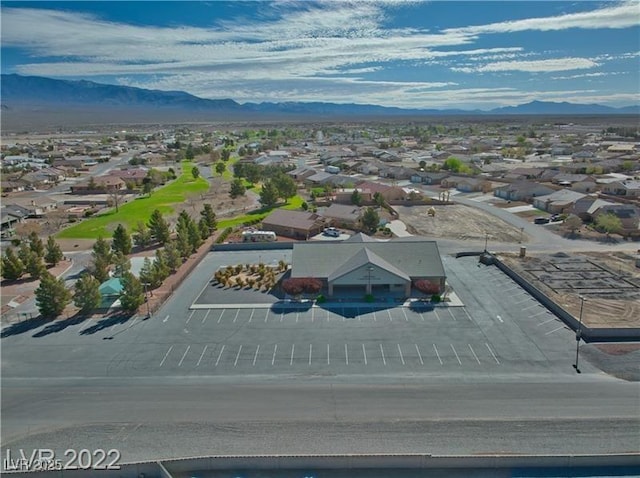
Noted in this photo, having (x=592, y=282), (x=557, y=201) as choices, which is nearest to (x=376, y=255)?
(x=592, y=282)

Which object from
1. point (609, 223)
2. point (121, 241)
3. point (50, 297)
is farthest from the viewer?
point (609, 223)

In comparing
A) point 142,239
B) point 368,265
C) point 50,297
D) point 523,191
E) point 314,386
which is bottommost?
point 314,386

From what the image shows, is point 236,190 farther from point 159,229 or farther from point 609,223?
point 609,223

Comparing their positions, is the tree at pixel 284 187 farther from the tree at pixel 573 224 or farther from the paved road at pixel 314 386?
the paved road at pixel 314 386

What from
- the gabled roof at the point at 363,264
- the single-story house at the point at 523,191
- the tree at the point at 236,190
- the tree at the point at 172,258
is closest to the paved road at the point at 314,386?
the gabled roof at the point at 363,264

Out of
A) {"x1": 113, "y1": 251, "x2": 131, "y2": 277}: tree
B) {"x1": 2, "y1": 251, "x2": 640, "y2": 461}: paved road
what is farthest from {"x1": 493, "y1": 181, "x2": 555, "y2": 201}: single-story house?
{"x1": 113, "y1": 251, "x2": 131, "y2": 277}: tree

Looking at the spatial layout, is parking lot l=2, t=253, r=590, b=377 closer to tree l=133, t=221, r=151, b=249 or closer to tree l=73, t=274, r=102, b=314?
tree l=73, t=274, r=102, b=314
